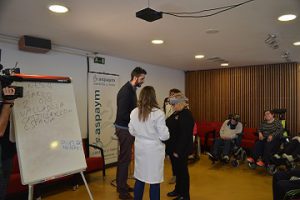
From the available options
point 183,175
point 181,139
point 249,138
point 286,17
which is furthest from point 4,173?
point 249,138

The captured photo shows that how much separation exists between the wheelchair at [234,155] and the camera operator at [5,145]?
3937 millimetres

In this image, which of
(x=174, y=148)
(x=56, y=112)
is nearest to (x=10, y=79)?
(x=56, y=112)

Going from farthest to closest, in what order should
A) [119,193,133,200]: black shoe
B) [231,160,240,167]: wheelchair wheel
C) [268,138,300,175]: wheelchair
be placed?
[231,160,240,167]: wheelchair wheel
[268,138,300,175]: wheelchair
[119,193,133,200]: black shoe

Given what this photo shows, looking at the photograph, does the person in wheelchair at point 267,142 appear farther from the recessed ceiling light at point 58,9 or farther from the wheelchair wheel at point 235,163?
the recessed ceiling light at point 58,9

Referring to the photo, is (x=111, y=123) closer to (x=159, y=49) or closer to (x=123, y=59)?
(x=123, y=59)

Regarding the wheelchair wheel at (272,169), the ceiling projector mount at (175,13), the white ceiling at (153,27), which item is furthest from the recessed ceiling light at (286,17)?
the wheelchair wheel at (272,169)

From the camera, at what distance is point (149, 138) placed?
8.16 feet

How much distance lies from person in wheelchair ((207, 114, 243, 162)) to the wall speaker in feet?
11.9

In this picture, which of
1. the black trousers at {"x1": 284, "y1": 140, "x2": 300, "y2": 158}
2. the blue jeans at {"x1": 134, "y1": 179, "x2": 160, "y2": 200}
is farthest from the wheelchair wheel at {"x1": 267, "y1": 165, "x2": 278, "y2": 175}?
the blue jeans at {"x1": 134, "y1": 179, "x2": 160, "y2": 200}

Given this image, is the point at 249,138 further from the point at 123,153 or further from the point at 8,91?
the point at 8,91

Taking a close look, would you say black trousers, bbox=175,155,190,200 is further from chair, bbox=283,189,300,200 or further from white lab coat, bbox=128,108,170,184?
chair, bbox=283,189,300,200

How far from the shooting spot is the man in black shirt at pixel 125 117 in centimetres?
312

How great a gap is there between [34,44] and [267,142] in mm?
4301

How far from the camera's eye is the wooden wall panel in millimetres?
5914
